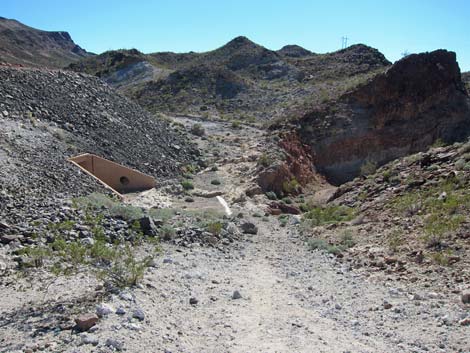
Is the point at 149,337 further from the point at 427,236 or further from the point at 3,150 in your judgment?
the point at 3,150

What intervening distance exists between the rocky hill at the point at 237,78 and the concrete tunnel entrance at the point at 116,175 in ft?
43.7

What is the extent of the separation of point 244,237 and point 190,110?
2254 centimetres

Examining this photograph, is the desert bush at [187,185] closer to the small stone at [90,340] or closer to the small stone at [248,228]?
the small stone at [248,228]

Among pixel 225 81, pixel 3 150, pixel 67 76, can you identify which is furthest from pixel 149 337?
pixel 225 81

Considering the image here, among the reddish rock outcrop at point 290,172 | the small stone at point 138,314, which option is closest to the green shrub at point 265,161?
the reddish rock outcrop at point 290,172

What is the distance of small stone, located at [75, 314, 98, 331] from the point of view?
21.6 feet

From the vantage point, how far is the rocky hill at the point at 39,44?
3226 inches

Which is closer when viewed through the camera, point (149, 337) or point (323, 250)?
point (149, 337)

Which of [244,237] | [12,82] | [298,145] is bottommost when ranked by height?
[244,237]

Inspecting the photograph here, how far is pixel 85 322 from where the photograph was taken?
6609 mm

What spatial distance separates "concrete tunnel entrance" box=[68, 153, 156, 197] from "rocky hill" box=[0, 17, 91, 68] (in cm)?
5941

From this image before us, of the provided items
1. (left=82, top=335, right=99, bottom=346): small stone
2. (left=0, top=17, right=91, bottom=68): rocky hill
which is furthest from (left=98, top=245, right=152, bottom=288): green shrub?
(left=0, top=17, right=91, bottom=68): rocky hill

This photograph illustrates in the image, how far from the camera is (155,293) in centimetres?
810

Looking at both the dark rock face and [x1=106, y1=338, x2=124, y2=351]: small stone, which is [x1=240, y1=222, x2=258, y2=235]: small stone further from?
the dark rock face
